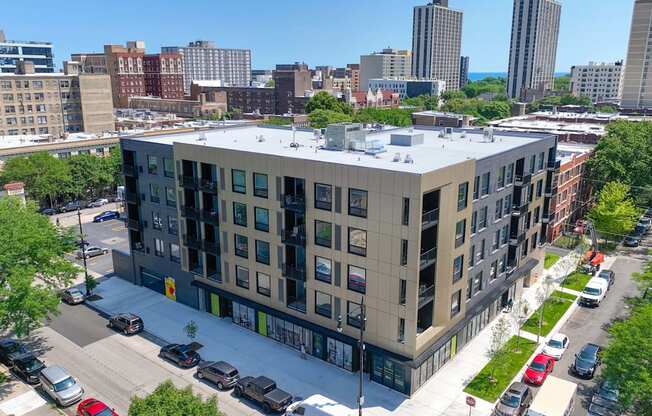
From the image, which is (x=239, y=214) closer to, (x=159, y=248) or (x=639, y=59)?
(x=159, y=248)

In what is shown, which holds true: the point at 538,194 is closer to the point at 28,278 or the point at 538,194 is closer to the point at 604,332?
the point at 604,332

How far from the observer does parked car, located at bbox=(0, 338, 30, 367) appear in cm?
3784

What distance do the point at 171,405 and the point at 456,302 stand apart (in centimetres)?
2280

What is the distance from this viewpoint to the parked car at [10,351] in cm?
3784

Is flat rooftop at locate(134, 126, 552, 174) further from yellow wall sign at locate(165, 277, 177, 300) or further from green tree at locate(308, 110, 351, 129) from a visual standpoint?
green tree at locate(308, 110, 351, 129)

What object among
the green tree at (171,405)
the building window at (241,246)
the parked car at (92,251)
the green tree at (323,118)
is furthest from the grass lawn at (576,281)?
the green tree at (323,118)

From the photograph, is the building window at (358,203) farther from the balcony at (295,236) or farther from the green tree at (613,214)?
the green tree at (613,214)

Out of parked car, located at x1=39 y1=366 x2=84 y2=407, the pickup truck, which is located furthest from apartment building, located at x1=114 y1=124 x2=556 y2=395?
parked car, located at x1=39 y1=366 x2=84 y2=407

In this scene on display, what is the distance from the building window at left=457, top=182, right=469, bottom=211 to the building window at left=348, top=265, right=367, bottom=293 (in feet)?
27.3

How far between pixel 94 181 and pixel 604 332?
250 feet

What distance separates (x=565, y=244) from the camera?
6519 cm

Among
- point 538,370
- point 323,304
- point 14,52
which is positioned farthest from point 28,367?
point 14,52

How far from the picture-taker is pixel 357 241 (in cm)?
3450

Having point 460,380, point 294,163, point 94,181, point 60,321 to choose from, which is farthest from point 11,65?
point 460,380
